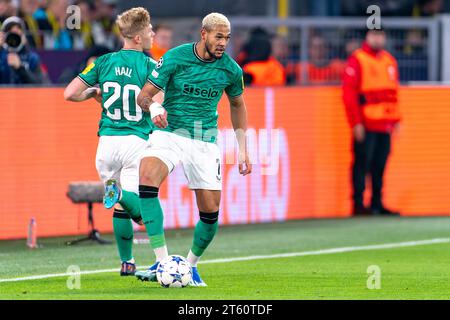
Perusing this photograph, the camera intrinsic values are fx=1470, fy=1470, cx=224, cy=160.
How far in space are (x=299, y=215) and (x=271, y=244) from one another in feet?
10.9

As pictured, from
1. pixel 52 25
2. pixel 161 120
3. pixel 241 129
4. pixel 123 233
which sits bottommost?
pixel 123 233

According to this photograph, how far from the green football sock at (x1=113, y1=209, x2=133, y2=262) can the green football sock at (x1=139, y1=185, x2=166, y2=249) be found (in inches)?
38.4

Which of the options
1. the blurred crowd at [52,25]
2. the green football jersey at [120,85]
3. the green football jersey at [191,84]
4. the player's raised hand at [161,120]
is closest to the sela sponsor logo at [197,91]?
the green football jersey at [191,84]

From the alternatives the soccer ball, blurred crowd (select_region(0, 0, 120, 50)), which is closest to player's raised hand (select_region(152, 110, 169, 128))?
the soccer ball

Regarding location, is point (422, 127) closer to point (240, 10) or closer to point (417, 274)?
point (240, 10)

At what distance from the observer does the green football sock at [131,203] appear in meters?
12.1

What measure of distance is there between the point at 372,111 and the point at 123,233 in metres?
7.85

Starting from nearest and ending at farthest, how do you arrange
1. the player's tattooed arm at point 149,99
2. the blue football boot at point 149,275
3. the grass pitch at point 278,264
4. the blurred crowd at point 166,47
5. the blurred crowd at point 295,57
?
1. the grass pitch at point 278,264
2. the player's tattooed arm at point 149,99
3. the blue football boot at point 149,275
4. the blurred crowd at point 166,47
5. the blurred crowd at point 295,57

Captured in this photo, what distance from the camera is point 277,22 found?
19844 millimetres

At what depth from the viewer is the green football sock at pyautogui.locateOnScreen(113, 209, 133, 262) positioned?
12148 millimetres

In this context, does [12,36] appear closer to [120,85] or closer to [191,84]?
[120,85]

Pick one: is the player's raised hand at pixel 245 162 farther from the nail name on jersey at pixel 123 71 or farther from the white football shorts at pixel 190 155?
the nail name on jersey at pixel 123 71

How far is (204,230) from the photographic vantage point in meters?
11.4

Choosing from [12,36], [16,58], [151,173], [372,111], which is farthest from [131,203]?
[372,111]
